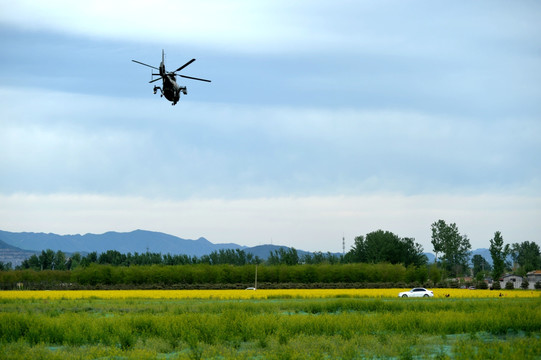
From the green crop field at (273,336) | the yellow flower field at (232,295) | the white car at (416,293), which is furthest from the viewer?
the white car at (416,293)

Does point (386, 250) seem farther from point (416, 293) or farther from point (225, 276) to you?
point (416, 293)

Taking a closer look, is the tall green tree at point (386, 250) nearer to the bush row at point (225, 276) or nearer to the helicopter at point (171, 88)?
the bush row at point (225, 276)

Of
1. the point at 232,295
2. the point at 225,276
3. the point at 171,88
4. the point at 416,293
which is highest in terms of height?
the point at 171,88

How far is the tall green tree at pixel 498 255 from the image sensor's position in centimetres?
12025

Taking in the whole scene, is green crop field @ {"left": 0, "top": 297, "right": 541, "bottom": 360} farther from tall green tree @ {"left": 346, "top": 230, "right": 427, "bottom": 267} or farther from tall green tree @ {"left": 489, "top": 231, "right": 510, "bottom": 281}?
tall green tree @ {"left": 346, "top": 230, "right": 427, "bottom": 267}

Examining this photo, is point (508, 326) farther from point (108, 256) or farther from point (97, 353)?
point (108, 256)

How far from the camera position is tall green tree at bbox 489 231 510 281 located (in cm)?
12025

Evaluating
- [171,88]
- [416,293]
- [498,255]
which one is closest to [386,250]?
[498,255]

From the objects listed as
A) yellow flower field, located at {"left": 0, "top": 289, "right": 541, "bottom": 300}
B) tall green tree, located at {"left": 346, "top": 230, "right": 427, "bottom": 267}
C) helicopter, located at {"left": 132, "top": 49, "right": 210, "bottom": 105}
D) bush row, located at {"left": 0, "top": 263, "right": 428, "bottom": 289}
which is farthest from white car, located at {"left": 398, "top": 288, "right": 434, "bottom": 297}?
tall green tree, located at {"left": 346, "top": 230, "right": 427, "bottom": 267}

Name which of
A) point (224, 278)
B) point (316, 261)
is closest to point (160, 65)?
point (224, 278)

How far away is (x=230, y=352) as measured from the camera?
79.5 ft

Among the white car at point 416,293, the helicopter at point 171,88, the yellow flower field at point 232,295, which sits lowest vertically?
the yellow flower field at point 232,295

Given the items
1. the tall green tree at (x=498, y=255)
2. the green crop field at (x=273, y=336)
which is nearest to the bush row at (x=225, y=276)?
the tall green tree at (x=498, y=255)

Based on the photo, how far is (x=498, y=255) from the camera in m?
127
